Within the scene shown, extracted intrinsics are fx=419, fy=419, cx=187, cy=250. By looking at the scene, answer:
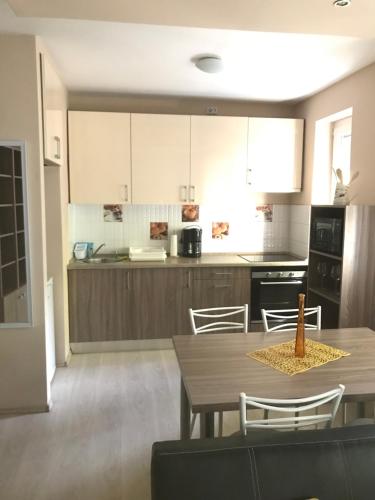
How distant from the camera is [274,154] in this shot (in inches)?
167

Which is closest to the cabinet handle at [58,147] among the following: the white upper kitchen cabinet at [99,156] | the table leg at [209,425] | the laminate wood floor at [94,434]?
the white upper kitchen cabinet at [99,156]

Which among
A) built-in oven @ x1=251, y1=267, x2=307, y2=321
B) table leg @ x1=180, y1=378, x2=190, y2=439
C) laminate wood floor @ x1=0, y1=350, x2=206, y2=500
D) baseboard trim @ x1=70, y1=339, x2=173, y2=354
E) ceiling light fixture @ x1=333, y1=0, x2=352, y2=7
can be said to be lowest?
laminate wood floor @ x1=0, y1=350, x2=206, y2=500

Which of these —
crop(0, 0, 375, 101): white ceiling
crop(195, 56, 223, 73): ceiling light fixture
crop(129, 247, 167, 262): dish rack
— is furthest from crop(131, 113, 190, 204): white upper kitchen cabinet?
crop(195, 56, 223, 73): ceiling light fixture

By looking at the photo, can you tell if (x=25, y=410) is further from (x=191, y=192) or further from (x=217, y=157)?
(x=217, y=157)

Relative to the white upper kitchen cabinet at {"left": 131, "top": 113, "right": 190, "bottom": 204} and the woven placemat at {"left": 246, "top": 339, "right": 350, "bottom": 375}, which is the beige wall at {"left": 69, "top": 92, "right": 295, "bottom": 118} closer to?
the white upper kitchen cabinet at {"left": 131, "top": 113, "right": 190, "bottom": 204}

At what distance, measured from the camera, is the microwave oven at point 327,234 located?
10.2 ft

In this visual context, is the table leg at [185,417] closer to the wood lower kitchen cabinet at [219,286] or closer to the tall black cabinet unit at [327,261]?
the tall black cabinet unit at [327,261]

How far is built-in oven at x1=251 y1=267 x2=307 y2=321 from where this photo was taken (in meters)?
4.02

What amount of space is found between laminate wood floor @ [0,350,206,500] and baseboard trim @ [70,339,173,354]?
236 millimetres

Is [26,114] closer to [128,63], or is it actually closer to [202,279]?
[128,63]

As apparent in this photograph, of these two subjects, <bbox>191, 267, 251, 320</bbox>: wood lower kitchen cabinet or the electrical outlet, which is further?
the electrical outlet

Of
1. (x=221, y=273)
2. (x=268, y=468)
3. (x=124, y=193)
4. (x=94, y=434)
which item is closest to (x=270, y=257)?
(x=221, y=273)

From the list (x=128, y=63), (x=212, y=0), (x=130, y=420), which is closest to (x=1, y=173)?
(x=128, y=63)

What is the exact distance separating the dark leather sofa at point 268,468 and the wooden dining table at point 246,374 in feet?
1.16
